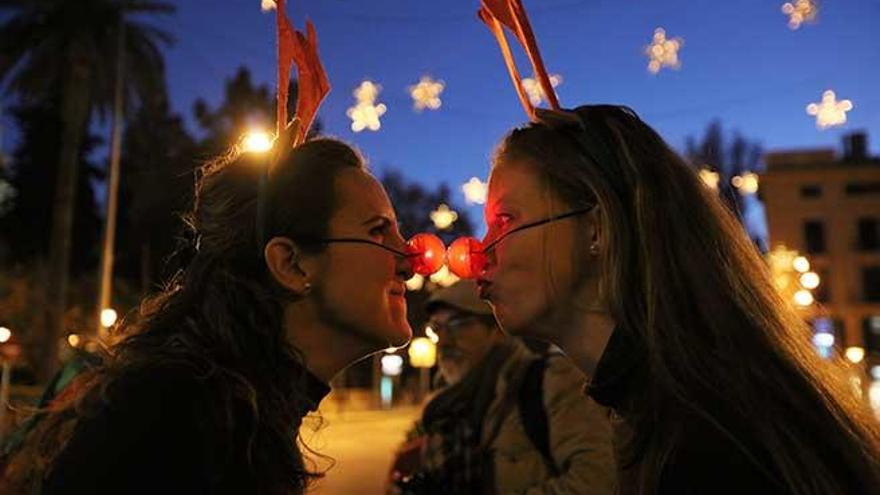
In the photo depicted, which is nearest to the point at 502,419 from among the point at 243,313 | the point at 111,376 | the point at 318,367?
the point at 318,367

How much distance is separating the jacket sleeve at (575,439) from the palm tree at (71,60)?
2219cm

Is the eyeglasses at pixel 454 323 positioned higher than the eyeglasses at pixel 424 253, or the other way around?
the eyeglasses at pixel 424 253

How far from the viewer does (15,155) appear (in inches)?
1358

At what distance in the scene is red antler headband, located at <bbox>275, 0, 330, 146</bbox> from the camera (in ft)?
8.49

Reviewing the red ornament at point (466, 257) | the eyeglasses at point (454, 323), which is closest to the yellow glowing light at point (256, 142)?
the red ornament at point (466, 257)

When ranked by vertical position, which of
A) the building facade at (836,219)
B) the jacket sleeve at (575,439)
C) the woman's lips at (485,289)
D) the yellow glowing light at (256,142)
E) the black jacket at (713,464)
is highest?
the building facade at (836,219)

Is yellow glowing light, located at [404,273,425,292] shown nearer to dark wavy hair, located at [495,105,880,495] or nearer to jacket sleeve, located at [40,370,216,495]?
dark wavy hair, located at [495,105,880,495]

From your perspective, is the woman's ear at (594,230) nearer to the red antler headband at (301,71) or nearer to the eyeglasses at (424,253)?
the eyeglasses at (424,253)

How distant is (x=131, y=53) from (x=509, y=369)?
22.4 metres

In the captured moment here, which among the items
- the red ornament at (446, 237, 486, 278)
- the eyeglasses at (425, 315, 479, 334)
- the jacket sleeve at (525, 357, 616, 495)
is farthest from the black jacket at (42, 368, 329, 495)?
the eyeglasses at (425, 315, 479, 334)

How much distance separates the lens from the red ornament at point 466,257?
2424 mm

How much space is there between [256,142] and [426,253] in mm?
634

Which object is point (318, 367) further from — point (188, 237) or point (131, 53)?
point (131, 53)

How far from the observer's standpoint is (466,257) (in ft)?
8.22
